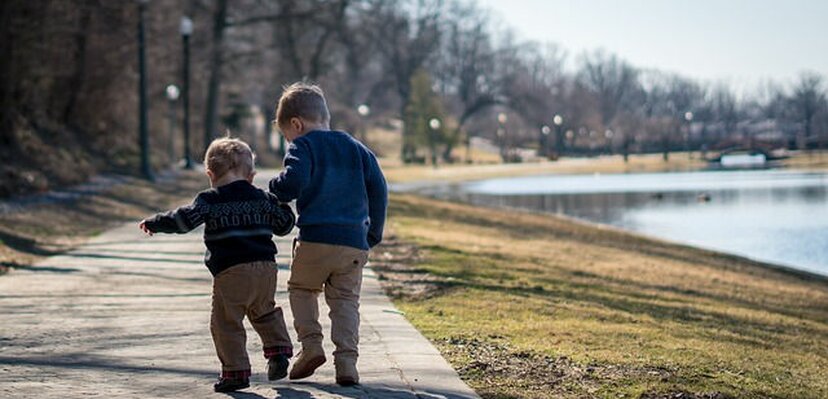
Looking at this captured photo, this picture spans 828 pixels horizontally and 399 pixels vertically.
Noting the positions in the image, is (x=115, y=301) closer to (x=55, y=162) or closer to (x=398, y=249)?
(x=398, y=249)

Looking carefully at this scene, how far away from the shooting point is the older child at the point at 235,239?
6.19m

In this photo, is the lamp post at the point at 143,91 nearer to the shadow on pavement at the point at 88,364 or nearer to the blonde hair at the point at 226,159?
the shadow on pavement at the point at 88,364

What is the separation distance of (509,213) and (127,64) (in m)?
11.2

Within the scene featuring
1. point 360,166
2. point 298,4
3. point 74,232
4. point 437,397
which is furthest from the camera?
point 298,4

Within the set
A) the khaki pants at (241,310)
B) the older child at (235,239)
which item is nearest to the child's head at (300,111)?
the older child at (235,239)

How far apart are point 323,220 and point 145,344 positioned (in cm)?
198

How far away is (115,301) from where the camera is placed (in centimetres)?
998

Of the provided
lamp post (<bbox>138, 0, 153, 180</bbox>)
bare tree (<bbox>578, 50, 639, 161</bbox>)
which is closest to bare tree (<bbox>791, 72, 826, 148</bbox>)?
bare tree (<bbox>578, 50, 639, 161</bbox>)

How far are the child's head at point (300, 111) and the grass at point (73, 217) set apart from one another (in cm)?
685

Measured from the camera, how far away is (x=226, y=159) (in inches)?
245

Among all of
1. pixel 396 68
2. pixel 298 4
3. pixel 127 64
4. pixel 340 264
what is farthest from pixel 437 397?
pixel 396 68

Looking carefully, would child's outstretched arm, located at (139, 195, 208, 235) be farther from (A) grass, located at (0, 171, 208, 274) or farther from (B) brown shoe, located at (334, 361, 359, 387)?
(A) grass, located at (0, 171, 208, 274)

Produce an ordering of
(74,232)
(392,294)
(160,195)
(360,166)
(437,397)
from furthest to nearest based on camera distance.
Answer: (160,195), (74,232), (392,294), (360,166), (437,397)

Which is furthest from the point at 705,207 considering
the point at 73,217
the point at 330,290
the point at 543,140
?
the point at 543,140
